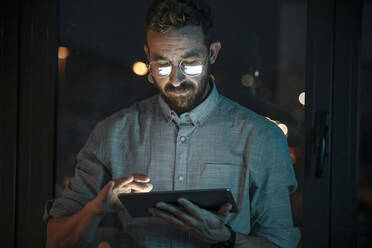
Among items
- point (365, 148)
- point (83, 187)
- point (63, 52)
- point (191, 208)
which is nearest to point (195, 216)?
point (191, 208)

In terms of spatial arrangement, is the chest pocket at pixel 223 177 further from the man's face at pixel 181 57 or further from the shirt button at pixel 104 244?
the shirt button at pixel 104 244

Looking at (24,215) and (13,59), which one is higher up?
(13,59)

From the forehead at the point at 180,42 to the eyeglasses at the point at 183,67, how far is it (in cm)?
3

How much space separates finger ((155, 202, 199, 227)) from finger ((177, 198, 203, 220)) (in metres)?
0.02

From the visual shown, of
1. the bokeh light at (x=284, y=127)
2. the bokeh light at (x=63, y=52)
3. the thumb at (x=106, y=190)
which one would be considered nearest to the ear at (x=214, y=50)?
the bokeh light at (x=284, y=127)

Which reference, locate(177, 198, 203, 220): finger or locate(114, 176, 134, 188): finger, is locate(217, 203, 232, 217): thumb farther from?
locate(114, 176, 134, 188): finger

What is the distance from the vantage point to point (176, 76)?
1.53 metres

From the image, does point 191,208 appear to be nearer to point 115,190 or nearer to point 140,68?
point 115,190

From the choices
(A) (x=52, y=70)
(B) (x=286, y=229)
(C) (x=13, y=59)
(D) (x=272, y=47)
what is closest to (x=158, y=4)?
(D) (x=272, y=47)

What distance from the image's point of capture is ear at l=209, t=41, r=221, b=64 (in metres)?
1.59

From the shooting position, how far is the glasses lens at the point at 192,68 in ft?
5.00

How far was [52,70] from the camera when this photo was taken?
1.97 metres

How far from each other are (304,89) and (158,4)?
800 mm

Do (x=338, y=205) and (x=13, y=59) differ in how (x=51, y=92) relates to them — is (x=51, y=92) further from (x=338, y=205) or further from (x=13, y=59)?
(x=338, y=205)
